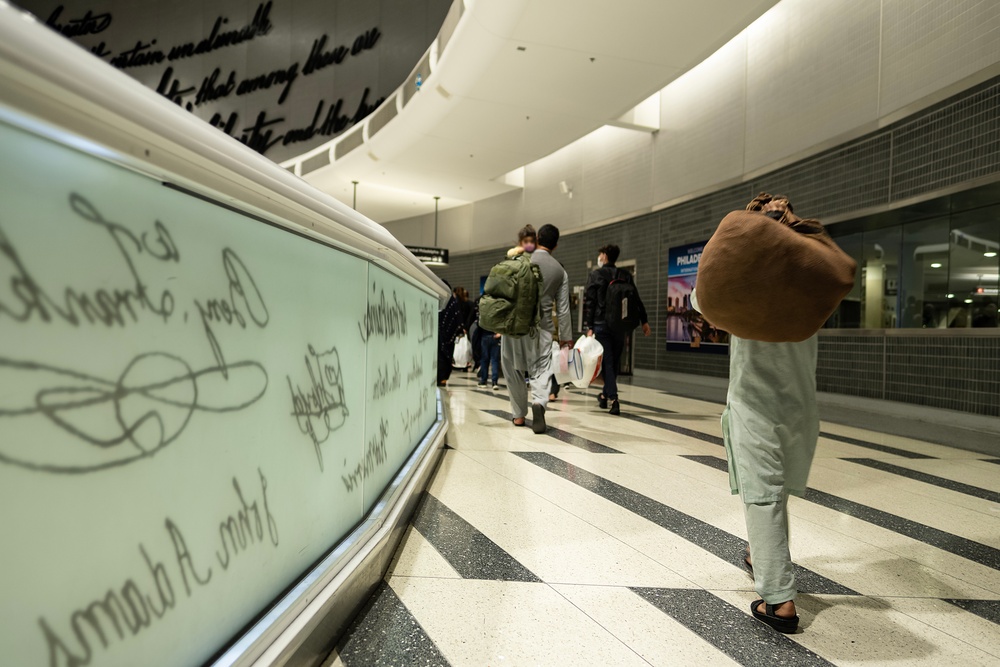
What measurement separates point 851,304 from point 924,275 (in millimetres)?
834

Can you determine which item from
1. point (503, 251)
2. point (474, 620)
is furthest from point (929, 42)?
point (503, 251)

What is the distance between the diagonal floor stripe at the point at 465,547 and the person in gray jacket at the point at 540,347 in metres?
2.01

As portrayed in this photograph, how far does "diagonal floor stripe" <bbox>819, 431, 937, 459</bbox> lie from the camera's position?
13.6ft

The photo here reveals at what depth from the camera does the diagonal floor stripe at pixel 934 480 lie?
3150 mm

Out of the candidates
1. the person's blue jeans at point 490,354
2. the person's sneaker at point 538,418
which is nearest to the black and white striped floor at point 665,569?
the person's sneaker at point 538,418

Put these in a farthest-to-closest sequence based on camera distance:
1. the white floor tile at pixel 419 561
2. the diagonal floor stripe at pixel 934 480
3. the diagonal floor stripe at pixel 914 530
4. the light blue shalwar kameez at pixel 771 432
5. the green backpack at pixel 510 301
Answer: the green backpack at pixel 510 301 → the diagonal floor stripe at pixel 934 480 → the diagonal floor stripe at pixel 914 530 → the white floor tile at pixel 419 561 → the light blue shalwar kameez at pixel 771 432

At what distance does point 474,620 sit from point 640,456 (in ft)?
8.02

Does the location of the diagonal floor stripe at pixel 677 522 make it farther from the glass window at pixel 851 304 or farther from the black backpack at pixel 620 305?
the glass window at pixel 851 304

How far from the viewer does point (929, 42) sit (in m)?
5.42

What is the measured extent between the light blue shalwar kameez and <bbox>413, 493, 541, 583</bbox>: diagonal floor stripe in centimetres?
73
